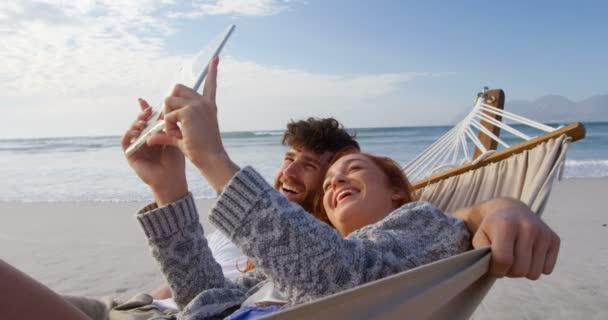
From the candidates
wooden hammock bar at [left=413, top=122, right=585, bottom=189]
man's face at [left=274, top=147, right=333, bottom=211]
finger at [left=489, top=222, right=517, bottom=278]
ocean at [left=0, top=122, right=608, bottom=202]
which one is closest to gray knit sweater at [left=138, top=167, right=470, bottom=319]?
finger at [left=489, top=222, right=517, bottom=278]

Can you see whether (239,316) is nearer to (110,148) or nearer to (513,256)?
(513,256)

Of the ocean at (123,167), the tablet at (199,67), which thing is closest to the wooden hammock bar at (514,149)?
the tablet at (199,67)

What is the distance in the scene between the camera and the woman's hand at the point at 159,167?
1.28 m

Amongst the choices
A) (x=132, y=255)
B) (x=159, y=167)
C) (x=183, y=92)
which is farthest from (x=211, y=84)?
(x=132, y=255)

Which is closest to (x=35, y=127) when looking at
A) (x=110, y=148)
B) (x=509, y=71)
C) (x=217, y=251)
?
(x=110, y=148)

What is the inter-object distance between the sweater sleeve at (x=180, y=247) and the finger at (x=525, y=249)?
2.09ft

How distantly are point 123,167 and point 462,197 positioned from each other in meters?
9.22

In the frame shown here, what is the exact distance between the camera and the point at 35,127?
22.6m

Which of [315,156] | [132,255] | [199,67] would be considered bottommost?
[132,255]

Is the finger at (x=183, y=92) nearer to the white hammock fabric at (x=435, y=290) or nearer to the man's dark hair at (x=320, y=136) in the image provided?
the white hammock fabric at (x=435, y=290)

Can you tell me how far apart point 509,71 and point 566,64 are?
1.78 m

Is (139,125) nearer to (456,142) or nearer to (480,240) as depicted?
(480,240)

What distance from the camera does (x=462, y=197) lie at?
5.59 ft

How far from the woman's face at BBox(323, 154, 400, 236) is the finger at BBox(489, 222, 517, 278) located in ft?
1.14
